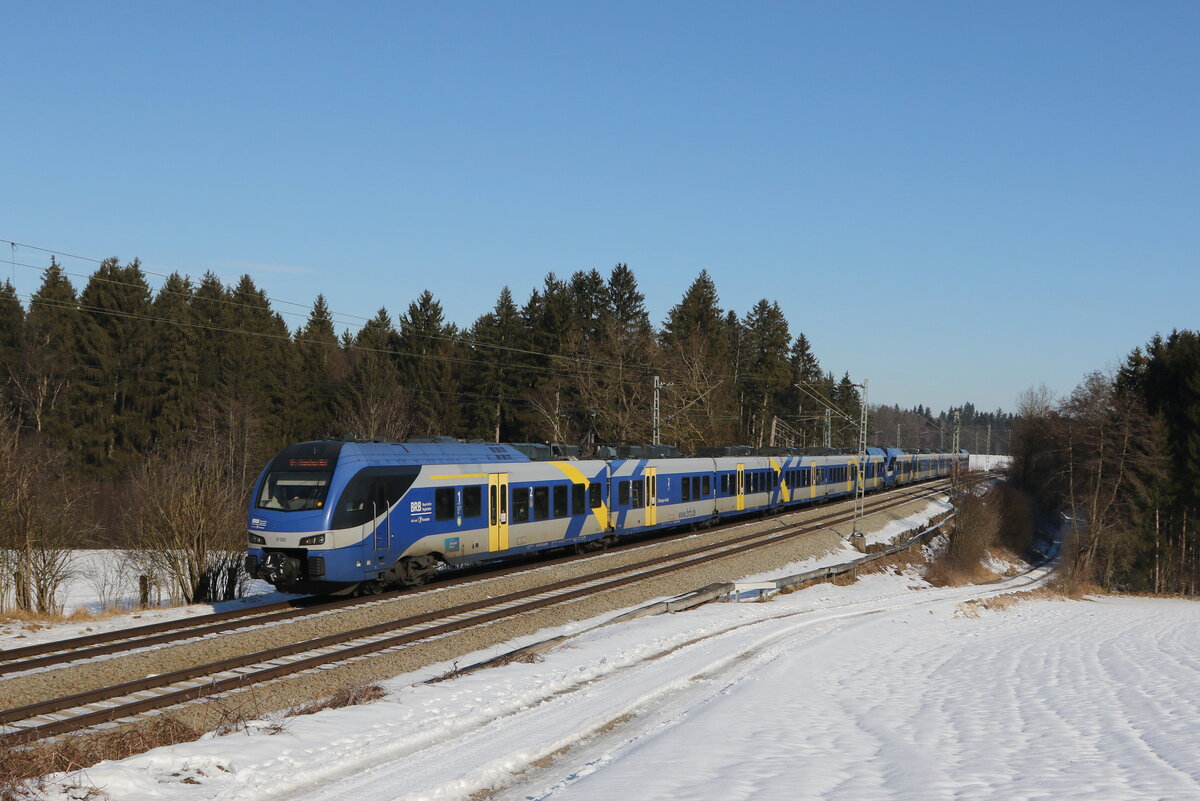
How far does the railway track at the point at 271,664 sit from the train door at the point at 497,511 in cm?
202

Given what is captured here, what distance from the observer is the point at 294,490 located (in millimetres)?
19703

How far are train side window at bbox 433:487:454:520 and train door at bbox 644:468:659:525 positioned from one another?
39.2ft

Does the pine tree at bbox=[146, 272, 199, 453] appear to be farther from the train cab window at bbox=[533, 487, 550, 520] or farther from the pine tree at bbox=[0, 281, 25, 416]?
the train cab window at bbox=[533, 487, 550, 520]

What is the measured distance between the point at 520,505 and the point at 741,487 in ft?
60.7

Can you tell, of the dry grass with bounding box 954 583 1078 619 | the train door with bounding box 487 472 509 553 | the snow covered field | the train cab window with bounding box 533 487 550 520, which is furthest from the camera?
the dry grass with bounding box 954 583 1078 619

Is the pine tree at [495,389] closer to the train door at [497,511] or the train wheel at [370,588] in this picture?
the train door at [497,511]

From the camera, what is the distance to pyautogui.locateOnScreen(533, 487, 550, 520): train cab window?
26.3m

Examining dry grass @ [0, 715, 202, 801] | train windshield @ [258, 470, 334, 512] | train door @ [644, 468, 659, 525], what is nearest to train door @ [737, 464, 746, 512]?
train door @ [644, 468, 659, 525]

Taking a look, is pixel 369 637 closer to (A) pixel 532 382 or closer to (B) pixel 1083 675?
(B) pixel 1083 675

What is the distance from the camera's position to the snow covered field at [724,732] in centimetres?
838

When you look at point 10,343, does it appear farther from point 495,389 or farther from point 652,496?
point 652,496

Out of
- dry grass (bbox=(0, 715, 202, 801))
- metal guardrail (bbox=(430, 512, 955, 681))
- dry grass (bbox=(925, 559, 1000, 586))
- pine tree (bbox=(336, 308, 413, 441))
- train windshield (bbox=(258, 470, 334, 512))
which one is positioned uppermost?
pine tree (bbox=(336, 308, 413, 441))

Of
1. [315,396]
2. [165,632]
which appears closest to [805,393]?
[315,396]

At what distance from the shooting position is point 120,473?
2539 inches
